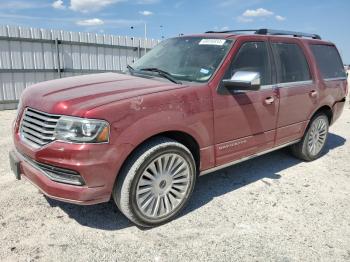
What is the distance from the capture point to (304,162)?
5.50 m

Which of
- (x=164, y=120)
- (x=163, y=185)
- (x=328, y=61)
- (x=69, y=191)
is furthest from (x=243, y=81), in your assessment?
(x=328, y=61)

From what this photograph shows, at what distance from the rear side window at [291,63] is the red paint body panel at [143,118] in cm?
15

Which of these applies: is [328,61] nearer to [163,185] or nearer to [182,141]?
[182,141]

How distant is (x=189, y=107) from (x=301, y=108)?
2282 millimetres

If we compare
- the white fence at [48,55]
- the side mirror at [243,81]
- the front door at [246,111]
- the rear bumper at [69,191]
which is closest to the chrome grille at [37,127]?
the rear bumper at [69,191]

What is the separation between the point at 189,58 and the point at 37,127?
6.23 ft

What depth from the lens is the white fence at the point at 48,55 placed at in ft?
31.6

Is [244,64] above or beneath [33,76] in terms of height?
above

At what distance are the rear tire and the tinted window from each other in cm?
155

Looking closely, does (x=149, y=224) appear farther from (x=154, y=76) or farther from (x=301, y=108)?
(x=301, y=108)

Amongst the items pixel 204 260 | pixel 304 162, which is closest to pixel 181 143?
pixel 204 260

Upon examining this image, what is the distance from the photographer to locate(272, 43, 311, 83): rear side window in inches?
174

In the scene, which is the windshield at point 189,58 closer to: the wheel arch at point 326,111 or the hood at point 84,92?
the hood at point 84,92

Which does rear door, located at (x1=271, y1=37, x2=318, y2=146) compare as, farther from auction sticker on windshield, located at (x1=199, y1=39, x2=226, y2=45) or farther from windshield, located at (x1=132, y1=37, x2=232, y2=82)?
windshield, located at (x1=132, y1=37, x2=232, y2=82)
